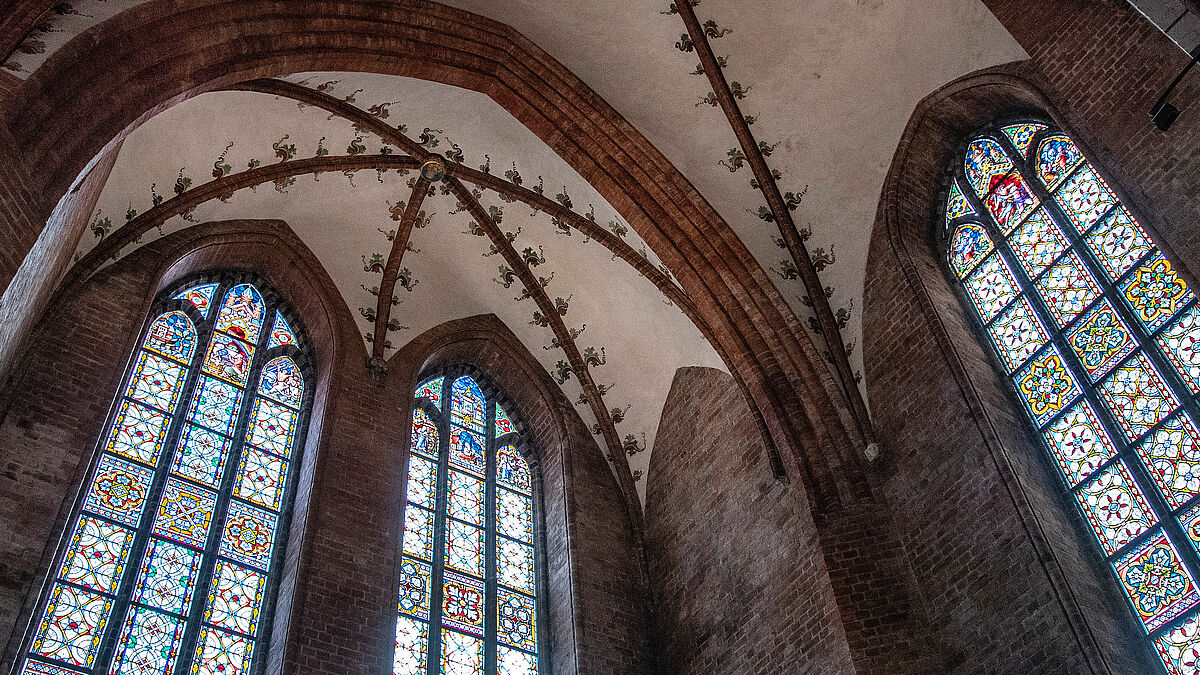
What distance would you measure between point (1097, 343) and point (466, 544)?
5.87 m

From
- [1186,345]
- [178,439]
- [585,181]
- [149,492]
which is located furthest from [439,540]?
[1186,345]

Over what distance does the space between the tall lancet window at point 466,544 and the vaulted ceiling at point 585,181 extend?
3.25 ft

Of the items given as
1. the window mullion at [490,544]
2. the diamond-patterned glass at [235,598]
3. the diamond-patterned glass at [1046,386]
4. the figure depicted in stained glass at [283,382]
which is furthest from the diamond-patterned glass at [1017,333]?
the figure depicted in stained glass at [283,382]

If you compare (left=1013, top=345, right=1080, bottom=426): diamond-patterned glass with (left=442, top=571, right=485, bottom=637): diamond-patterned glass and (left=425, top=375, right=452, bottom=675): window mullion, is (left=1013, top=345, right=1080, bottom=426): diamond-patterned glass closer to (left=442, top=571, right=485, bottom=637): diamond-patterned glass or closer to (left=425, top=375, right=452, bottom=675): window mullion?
(left=442, top=571, right=485, bottom=637): diamond-patterned glass

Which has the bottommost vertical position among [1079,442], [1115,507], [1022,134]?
[1115,507]

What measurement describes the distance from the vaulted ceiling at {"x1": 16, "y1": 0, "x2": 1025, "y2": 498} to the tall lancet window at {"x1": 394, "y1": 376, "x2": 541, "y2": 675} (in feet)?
3.25

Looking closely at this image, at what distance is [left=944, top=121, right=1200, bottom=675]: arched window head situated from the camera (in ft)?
23.6

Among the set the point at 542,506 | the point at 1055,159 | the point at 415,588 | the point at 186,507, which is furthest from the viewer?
the point at 542,506

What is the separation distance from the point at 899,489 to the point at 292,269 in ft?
21.6

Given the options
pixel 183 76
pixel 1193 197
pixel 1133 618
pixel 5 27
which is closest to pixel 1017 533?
pixel 1133 618

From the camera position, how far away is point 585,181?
10.8m

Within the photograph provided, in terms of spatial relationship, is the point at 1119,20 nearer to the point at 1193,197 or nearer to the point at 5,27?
the point at 1193,197

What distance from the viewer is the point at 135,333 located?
979 cm

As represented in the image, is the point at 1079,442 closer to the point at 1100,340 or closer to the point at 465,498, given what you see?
the point at 1100,340
